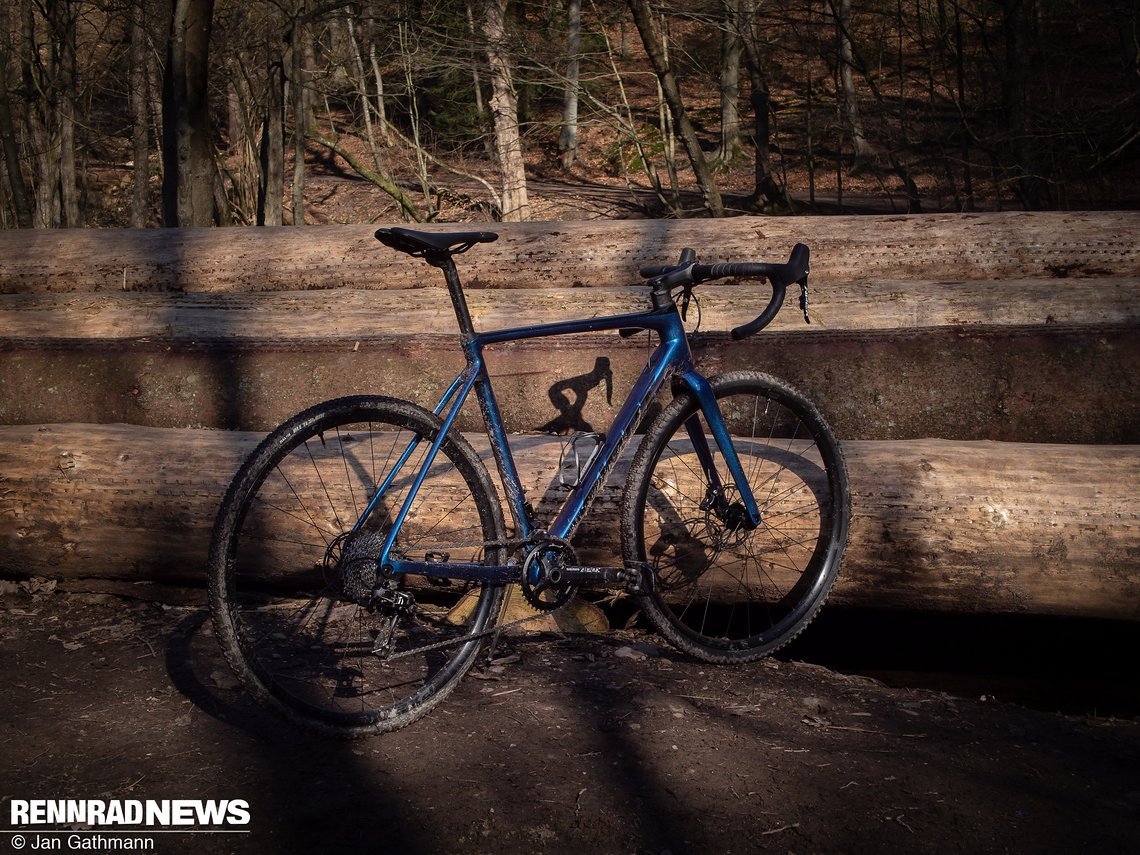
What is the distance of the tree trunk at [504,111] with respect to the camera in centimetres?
1170

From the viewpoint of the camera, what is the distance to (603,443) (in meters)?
3.30

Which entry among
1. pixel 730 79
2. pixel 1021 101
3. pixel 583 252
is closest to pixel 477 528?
pixel 583 252

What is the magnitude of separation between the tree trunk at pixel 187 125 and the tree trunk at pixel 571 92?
153 inches

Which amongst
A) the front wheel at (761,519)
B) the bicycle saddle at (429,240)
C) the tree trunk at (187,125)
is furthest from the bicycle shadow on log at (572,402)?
the tree trunk at (187,125)

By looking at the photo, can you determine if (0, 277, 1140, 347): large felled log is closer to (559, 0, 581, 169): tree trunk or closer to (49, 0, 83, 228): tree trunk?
(559, 0, 581, 169): tree trunk

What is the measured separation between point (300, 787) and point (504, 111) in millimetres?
12387

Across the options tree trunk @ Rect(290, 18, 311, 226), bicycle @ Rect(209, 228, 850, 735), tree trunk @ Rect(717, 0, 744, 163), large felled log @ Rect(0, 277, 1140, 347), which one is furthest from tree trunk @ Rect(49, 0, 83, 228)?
bicycle @ Rect(209, 228, 850, 735)

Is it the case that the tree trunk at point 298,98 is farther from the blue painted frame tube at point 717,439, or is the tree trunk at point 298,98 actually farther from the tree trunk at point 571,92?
the blue painted frame tube at point 717,439

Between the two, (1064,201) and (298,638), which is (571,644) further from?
(1064,201)

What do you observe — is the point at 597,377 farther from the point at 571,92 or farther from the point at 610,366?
the point at 571,92

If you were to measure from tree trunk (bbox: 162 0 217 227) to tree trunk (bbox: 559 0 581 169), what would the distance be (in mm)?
3877

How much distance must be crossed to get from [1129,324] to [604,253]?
274 centimetres

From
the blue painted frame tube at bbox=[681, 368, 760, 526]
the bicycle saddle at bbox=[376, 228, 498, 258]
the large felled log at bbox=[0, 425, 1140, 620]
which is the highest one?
the bicycle saddle at bbox=[376, 228, 498, 258]

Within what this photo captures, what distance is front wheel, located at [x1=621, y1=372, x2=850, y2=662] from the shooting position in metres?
3.57
